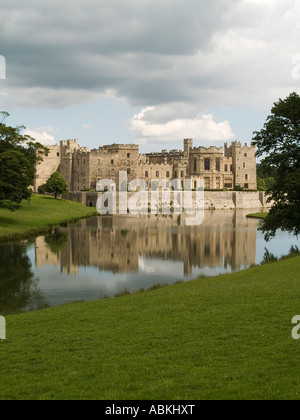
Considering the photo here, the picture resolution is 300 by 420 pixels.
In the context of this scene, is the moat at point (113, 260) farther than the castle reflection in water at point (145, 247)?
No

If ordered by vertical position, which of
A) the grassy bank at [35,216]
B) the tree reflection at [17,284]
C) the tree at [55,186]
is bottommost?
the tree reflection at [17,284]

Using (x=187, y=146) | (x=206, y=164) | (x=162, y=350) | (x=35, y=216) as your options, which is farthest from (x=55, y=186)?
(x=162, y=350)

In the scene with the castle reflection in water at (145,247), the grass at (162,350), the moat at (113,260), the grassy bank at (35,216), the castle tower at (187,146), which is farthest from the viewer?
the castle tower at (187,146)

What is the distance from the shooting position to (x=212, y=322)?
11.8 meters

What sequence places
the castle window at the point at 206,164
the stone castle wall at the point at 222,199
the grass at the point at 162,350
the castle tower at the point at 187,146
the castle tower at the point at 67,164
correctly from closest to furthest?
the grass at the point at 162,350
the stone castle wall at the point at 222,199
the castle tower at the point at 67,164
the castle window at the point at 206,164
the castle tower at the point at 187,146

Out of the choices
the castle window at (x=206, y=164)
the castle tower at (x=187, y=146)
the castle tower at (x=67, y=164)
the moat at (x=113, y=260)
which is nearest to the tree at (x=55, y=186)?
the castle tower at (x=67, y=164)

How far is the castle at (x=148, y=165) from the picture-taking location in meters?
96.3

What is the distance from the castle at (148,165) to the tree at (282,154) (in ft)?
219

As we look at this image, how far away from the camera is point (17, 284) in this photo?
22734 millimetres

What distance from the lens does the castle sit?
96312 millimetres

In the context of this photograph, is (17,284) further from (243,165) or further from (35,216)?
(243,165)

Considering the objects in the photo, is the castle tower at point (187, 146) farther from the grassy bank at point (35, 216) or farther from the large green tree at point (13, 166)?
the large green tree at point (13, 166)

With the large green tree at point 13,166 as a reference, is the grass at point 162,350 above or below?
below
